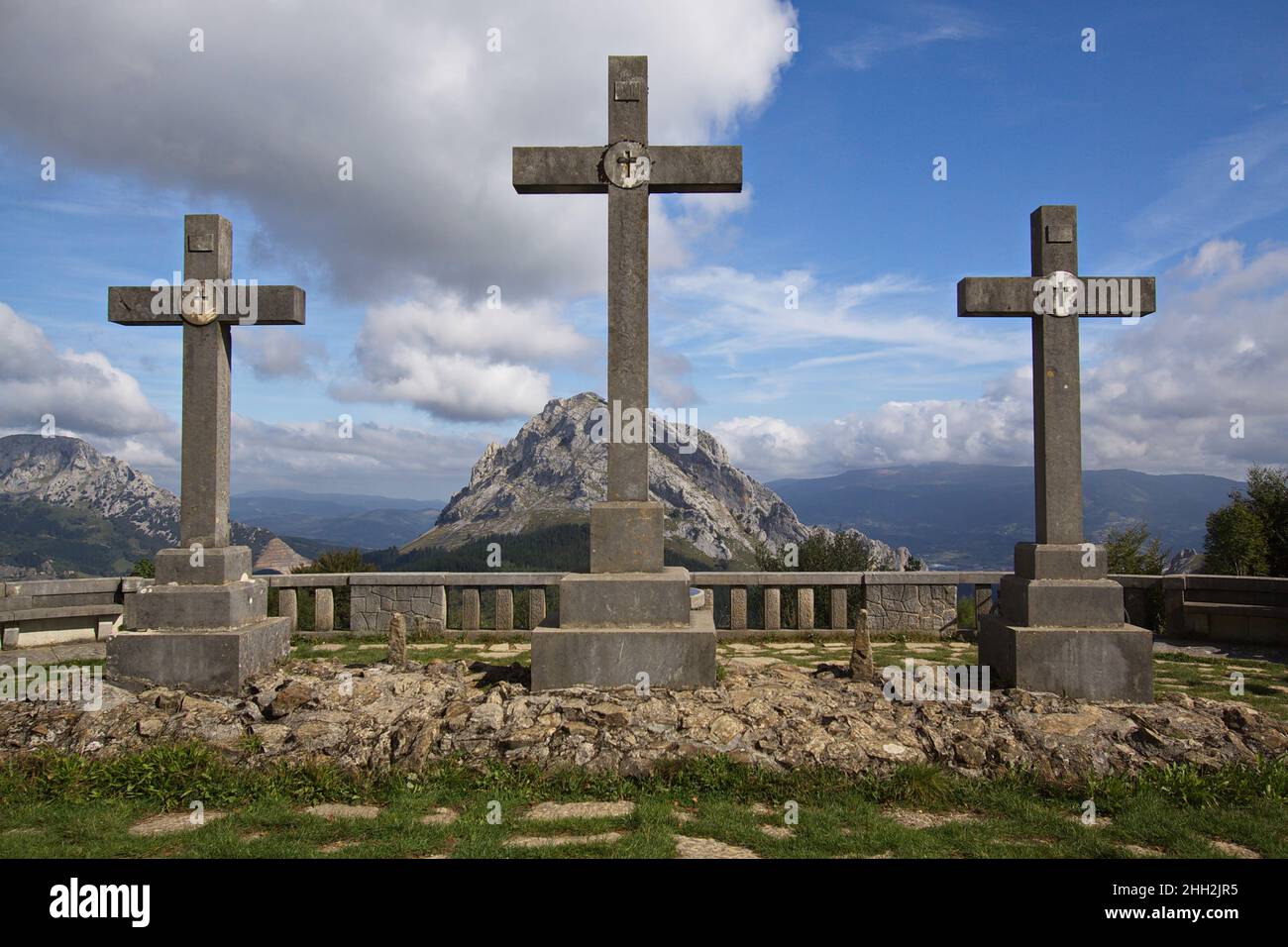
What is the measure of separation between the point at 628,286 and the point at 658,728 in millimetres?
3728

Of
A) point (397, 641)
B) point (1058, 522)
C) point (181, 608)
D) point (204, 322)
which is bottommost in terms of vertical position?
point (397, 641)

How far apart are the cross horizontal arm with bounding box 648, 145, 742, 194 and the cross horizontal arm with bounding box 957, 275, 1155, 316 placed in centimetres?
245

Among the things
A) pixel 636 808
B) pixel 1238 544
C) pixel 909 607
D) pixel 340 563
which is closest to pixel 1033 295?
pixel 636 808

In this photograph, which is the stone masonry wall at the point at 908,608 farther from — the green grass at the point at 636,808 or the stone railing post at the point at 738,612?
the green grass at the point at 636,808

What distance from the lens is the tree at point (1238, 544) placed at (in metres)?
21.3

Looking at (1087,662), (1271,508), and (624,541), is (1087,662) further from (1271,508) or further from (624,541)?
(1271,508)

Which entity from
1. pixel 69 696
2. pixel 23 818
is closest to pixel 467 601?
pixel 69 696

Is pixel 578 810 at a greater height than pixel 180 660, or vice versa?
pixel 180 660

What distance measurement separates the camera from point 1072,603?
6.50 meters

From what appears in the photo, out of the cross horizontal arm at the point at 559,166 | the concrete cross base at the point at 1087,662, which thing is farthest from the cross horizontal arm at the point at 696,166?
the concrete cross base at the point at 1087,662

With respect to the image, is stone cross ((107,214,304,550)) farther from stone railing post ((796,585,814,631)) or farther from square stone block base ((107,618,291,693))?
stone railing post ((796,585,814,631))

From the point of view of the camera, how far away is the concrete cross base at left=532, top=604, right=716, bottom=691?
19.6ft

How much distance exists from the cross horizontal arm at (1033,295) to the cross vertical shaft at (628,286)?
3124mm
